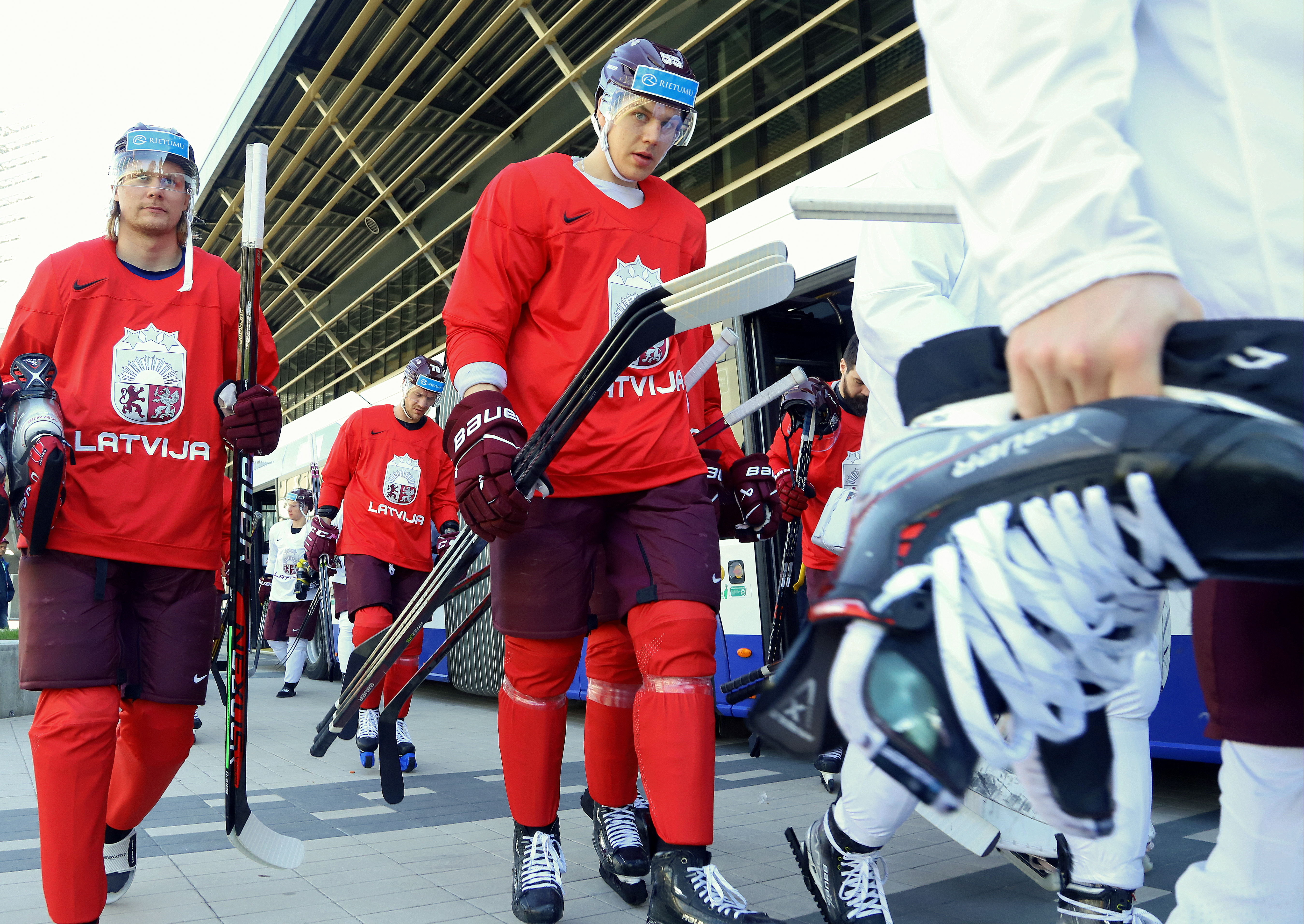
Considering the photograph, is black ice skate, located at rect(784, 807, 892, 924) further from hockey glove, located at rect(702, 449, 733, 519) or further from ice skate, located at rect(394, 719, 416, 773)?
ice skate, located at rect(394, 719, 416, 773)

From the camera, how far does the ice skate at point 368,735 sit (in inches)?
195

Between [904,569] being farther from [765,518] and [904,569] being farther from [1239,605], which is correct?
[765,518]

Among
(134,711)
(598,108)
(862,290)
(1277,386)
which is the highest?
(598,108)

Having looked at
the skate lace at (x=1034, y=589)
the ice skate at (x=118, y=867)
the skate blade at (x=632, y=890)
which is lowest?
the skate blade at (x=632, y=890)

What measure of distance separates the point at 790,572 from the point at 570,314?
2506mm

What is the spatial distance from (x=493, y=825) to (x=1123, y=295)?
3.31 meters

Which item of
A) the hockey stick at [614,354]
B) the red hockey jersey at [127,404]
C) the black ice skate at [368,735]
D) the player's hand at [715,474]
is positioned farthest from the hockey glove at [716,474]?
the black ice skate at [368,735]

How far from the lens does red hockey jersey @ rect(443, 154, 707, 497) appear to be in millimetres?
2545

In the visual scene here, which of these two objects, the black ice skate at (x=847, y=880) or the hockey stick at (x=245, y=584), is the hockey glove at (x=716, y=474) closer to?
the black ice skate at (x=847, y=880)

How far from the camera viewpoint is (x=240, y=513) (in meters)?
2.87

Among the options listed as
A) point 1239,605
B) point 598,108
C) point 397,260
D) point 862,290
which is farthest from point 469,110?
point 1239,605

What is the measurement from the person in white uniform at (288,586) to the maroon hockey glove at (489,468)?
7.44 m

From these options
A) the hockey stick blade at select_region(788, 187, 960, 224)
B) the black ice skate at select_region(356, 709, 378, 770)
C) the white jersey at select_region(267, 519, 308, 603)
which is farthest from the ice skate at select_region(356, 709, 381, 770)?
the white jersey at select_region(267, 519, 308, 603)

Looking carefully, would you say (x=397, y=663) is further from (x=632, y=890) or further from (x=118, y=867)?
(x=632, y=890)
